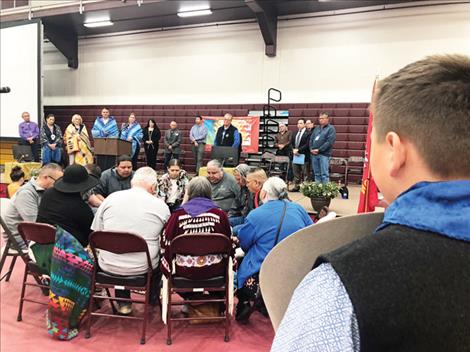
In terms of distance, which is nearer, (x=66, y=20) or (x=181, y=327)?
(x=181, y=327)

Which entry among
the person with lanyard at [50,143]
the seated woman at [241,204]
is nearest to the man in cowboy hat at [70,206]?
the seated woman at [241,204]

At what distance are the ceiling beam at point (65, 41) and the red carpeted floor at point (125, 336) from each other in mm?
10705

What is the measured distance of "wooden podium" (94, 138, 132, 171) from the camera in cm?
766

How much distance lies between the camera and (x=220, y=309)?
9.47 feet

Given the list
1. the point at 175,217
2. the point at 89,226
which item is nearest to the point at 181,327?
the point at 175,217

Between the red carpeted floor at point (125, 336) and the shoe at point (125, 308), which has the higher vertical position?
the shoe at point (125, 308)

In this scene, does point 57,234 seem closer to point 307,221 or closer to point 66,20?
point 307,221

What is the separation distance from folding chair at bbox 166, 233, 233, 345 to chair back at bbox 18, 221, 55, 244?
90 cm

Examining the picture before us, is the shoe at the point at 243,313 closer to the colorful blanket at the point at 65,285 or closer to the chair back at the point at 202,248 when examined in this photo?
the chair back at the point at 202,248

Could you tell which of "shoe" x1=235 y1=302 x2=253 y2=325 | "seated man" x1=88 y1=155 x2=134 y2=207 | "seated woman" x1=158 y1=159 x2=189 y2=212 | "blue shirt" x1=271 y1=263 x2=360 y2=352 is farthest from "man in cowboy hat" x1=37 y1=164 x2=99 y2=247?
"blue shirt" x1=271 y1=263 x2=360 y2=352

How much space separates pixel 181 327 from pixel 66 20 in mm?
10964

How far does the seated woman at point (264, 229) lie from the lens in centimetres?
265

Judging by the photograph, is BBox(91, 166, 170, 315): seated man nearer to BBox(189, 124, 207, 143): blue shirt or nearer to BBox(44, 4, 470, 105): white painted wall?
BBox(189, 124, 207, 143): blue shirt

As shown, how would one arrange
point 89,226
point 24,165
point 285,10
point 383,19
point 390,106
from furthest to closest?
point 285,10 → point 383,19 → point 24,165 → point 89,226 → point 390,106
